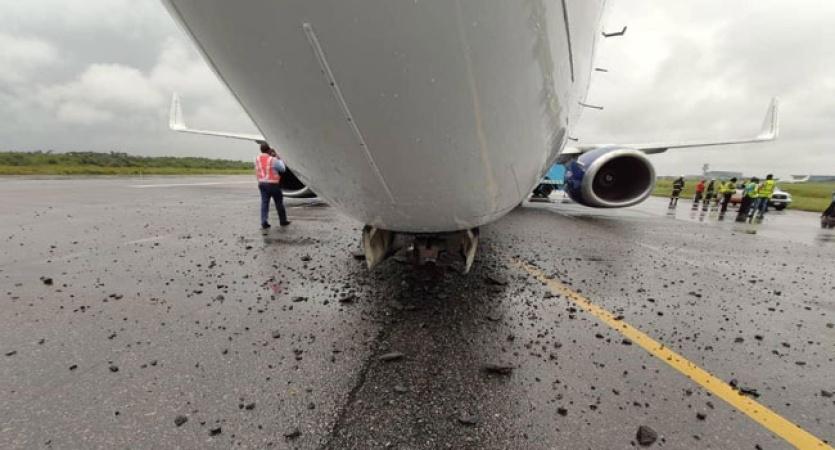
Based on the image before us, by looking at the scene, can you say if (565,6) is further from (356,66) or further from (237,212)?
(237,212)

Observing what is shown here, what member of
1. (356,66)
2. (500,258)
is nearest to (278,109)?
(356,66)

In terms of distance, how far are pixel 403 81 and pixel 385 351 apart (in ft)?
5.41

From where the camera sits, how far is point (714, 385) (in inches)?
78.5

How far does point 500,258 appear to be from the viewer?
16.0 ft

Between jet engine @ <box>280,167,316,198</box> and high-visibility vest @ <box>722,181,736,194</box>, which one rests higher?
high-visibility vest @ <box>722,181,736,194</box>

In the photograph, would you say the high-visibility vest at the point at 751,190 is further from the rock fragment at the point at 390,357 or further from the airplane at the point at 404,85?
the rock fragment at the point at 390,357

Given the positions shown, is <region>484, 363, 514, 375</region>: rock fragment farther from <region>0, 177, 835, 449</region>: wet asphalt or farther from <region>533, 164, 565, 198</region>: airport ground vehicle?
<region>533, 164, 565, 198</region>: airport ground vehicle

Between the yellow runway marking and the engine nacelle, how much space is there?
5464 millimetres

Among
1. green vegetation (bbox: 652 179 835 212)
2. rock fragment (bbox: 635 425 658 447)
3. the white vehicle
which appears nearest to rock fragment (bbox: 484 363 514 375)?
rock fragment (bbox: 635 425 658 447)

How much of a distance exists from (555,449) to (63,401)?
225cm

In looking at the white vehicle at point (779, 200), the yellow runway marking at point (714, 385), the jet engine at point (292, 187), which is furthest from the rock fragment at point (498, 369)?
the white vehicle at point (779, 200)

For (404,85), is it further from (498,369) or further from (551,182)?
(551,182)

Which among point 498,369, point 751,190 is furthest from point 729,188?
point 498,369

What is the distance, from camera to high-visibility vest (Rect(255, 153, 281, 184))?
673 centimetres
